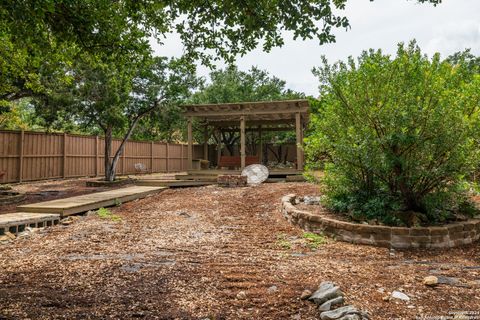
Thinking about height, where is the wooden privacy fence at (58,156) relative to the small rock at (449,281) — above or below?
above

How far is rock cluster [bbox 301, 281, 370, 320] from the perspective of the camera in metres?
2.21

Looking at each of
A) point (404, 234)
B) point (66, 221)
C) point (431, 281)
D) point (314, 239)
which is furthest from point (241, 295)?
point (66, 221)

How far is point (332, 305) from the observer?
2383mm

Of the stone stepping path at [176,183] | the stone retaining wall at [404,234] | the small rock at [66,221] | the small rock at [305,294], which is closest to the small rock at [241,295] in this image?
the small rock at [305,294]

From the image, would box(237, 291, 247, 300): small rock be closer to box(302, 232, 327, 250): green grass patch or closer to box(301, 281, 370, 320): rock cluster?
box(301, 281, 370, 320): rock cluster

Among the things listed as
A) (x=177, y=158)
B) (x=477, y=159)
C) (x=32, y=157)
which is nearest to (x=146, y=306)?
(x=477, y=159)

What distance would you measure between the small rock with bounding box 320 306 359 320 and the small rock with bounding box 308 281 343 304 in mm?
181

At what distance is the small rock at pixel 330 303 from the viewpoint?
235 centimetres

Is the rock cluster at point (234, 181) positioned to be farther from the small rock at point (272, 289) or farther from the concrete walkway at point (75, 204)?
the small rock at point (272, 289)

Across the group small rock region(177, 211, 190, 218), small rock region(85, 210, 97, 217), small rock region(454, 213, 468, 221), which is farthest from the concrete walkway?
small rock region(454, 213, 468, 221)

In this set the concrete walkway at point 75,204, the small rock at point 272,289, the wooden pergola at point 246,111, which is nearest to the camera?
the small rock at point 272,289

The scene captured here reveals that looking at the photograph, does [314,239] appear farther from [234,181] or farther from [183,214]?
[234,181]

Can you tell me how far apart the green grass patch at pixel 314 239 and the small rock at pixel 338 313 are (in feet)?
6.51

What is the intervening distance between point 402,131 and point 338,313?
118 inches
